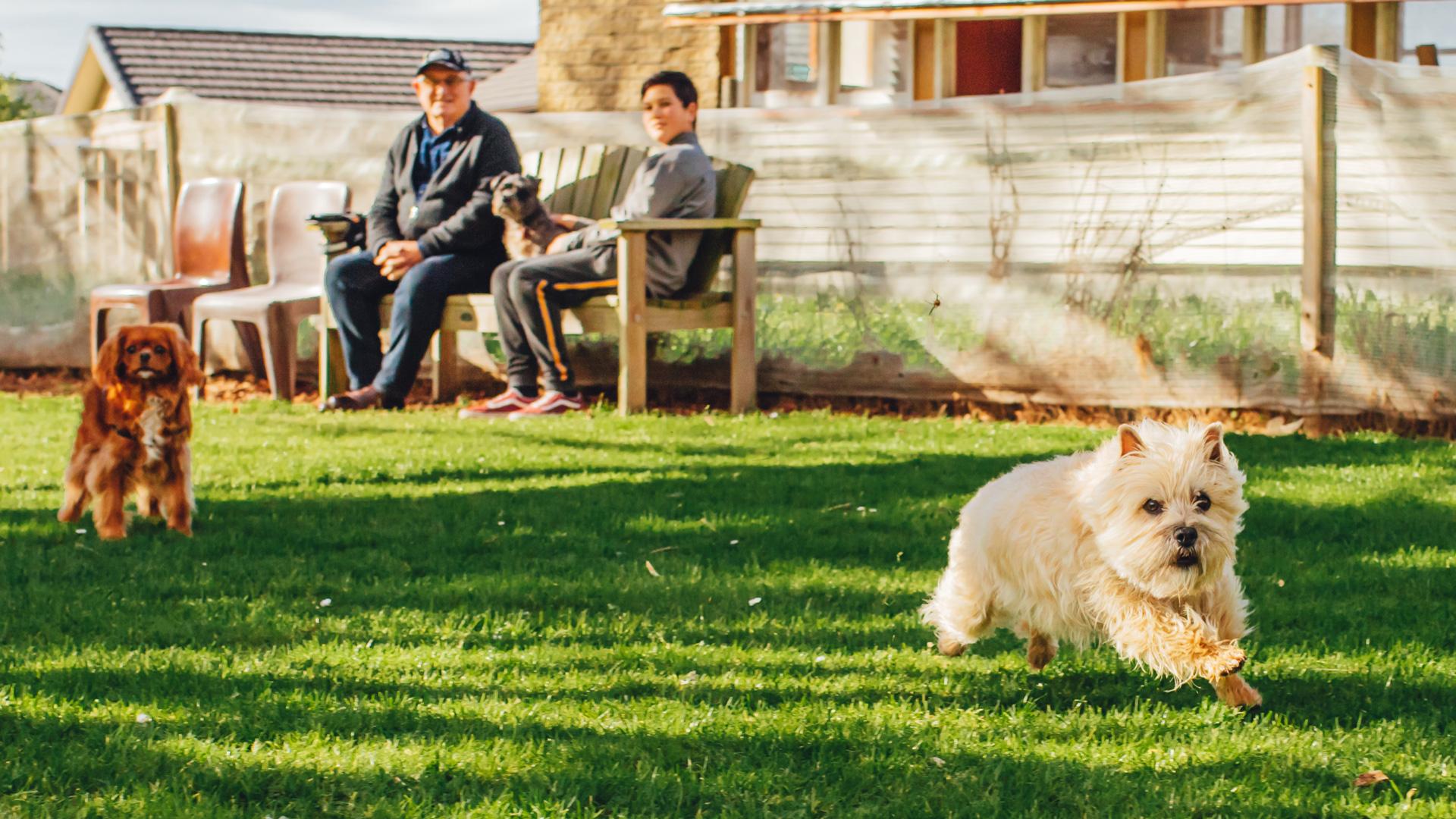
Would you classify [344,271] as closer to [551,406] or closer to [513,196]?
[513,196]

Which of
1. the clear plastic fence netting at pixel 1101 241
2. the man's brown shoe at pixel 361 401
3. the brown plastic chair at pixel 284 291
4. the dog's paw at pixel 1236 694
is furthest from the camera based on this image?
the brown plastic chair at pixel 284 291

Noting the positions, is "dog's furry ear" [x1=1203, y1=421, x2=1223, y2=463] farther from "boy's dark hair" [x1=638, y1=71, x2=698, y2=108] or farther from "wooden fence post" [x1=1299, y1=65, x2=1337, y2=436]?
"boy's dark hair" [x1=638, y1=71, x2=698, y2=108]

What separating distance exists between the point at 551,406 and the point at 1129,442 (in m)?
5.75

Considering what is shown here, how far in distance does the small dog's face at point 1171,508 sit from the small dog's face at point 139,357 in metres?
3.48

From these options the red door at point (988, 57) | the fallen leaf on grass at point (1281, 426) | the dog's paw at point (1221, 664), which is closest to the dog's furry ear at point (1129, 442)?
the dog's paw at point (1221, 664)

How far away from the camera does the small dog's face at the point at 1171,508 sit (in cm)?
326

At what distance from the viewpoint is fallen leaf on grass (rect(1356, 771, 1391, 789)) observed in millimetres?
2939

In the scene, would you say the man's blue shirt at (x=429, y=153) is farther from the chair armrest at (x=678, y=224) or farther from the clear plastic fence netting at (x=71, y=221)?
the clear plastic fence netting at (x=71, y=221)

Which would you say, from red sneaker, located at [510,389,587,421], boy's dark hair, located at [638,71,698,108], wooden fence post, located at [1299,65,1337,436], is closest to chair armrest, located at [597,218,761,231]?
boy's dark hair, located at [638,71,698,108]

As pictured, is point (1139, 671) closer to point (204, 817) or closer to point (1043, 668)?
point (1043, 668)

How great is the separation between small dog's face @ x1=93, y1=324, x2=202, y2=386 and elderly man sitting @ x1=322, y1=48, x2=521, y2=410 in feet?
11.6

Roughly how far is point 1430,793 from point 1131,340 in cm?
569

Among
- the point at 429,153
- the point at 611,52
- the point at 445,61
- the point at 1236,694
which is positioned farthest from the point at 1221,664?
the point at 611,52

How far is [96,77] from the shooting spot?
34219 millimetres
